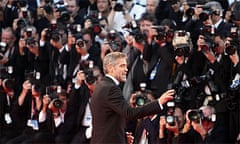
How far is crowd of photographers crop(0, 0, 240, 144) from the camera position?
8.39 m

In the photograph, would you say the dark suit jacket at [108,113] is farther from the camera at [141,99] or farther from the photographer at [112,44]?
the photographer at [112,44]

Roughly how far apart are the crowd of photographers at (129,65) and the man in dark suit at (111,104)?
1049 millimetres

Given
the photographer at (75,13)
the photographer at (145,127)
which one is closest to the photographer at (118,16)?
the photographer at (75,13)

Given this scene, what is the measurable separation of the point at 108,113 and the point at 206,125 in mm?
2351

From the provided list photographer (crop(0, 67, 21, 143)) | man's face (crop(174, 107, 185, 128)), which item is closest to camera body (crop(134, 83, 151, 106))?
man's face (crop(174, 107, 185, 128))

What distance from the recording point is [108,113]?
6156 millimetres

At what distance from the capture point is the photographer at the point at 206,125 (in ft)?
26.6

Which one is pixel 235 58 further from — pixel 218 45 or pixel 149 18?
pixel 149 18

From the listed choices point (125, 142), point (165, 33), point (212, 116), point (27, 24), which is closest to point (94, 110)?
point (125, 142)

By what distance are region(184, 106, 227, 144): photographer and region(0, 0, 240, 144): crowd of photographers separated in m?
0.01

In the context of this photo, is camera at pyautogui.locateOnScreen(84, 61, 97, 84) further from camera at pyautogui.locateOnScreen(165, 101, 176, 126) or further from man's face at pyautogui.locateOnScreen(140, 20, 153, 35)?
camera at pyautogui.locateOnScreen(165, 101, 176, 126)

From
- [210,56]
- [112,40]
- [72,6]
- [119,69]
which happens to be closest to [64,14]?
[72,6]

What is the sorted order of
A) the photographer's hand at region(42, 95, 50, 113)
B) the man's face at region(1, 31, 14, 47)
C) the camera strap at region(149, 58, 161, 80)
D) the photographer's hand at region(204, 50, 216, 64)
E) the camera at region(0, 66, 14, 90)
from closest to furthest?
the photographer's hand at region(204, 50, 216, 64)
the camera strap at region(149, 58, 161, 80)
the photographer's hand at region(42, 95, 50, 113)
the camera at region(0, 66, 14, 90)
the man's face at region(1, 31, 14, 47)

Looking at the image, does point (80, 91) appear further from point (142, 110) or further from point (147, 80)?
point (142, 110)
